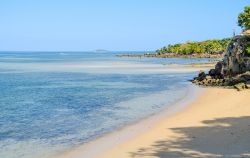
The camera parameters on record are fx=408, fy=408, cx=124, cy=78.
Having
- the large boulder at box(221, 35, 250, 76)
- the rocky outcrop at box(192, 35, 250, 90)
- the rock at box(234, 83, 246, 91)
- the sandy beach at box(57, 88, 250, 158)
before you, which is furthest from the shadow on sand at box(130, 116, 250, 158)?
the large boulder at box(221, 35, 250, 76)

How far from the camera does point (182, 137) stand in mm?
19328

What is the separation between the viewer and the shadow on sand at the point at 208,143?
15.8 m

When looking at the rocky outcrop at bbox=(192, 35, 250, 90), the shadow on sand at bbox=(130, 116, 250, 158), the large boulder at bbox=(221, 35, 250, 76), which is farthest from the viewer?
the large boulder at bbox=(221, 35, 250, 76)

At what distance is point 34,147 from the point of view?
61.6ft

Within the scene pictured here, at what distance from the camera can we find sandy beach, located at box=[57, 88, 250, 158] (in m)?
16.4

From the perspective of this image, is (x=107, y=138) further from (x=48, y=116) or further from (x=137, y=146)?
(x=48, y=116)

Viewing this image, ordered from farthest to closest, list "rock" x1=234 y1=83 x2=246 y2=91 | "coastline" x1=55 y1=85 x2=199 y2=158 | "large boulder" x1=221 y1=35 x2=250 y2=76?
"large boulder" x1=221 y1=35 x2=250 y2=76 < "rock" x1=234 y1=83 x2=246 y2=91 < "coastline" x1=55 y1=85 x2=199 y2=158

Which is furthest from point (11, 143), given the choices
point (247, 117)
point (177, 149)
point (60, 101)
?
point (60, 101)

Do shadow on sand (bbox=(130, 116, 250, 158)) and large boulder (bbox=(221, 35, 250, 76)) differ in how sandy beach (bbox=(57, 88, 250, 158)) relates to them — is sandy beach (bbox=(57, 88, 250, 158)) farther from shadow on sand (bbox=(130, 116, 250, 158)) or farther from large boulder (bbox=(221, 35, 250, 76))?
large boulder (bbox=(221, 35, 250, 76))

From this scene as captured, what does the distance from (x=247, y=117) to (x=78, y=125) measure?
9943 millimetres

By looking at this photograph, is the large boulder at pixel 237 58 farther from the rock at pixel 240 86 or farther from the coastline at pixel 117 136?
the coastline at pixel 117 136

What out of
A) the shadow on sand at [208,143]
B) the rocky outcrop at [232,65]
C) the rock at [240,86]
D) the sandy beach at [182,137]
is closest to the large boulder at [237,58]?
the rocky outcrop at [232,65]

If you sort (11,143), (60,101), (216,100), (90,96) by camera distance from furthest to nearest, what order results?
(90,96) < (60,101) < (216,100) < (11,143)

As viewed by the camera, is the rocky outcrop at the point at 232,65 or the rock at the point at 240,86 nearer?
the rock at the point at 240,86
